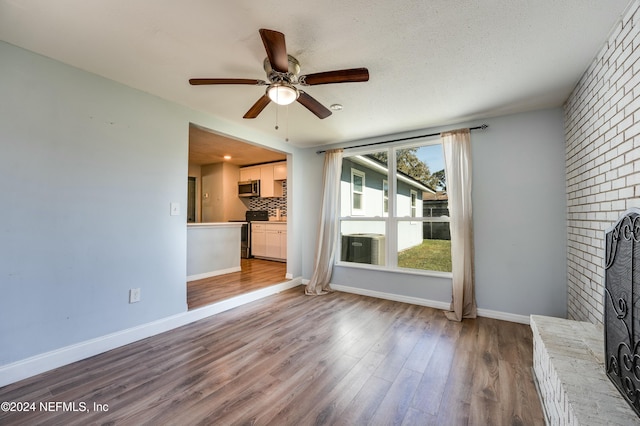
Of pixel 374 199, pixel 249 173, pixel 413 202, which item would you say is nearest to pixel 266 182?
pixel 249 173

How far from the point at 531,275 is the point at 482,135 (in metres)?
1.70

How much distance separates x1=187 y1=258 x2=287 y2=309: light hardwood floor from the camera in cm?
343

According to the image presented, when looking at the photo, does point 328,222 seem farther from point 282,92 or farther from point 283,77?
point 283,77

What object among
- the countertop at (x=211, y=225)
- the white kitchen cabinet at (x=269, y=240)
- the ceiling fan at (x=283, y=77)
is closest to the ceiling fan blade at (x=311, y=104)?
the ceiling fan at (x=283, y=77)

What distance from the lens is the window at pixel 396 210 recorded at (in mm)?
3506

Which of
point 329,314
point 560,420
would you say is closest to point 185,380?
point 329,314

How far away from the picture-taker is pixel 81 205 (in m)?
2.16

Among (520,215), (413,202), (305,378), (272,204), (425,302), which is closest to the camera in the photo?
(305,378)

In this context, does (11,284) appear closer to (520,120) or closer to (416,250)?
(416,250)

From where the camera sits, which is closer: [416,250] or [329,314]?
[329,314]

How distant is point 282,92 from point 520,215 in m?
2.90

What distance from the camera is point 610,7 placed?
1490 millimetres

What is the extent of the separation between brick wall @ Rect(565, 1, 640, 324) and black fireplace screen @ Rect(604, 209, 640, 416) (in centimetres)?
29

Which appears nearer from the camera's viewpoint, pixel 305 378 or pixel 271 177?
pixel 305 378
